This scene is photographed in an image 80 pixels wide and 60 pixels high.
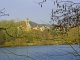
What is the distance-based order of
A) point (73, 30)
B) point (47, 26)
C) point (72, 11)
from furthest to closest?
point (47, 26) < point (73, 30) < point (72, 11)

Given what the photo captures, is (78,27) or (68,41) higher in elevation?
(78,27)

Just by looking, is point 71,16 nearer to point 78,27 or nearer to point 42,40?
point 78,27

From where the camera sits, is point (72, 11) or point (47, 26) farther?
point (47, 26)

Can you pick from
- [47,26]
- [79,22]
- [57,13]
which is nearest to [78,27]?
[79,22]

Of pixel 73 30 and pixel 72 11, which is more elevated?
pixel 72 11

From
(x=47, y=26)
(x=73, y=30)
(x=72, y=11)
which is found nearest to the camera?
(x=72, y=11)

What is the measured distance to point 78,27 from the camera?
181cm

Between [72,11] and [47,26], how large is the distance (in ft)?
1.24

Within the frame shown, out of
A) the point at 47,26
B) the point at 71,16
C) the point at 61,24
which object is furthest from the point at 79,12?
the point at 47,26

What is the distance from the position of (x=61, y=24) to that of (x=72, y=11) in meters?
0.15

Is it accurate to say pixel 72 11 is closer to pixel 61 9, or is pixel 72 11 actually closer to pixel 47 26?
pixel 61 9

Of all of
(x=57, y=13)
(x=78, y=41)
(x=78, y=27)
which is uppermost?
(x=57, y=13)

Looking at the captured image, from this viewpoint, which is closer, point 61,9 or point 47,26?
point 61,9

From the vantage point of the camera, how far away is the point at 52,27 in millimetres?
1883
